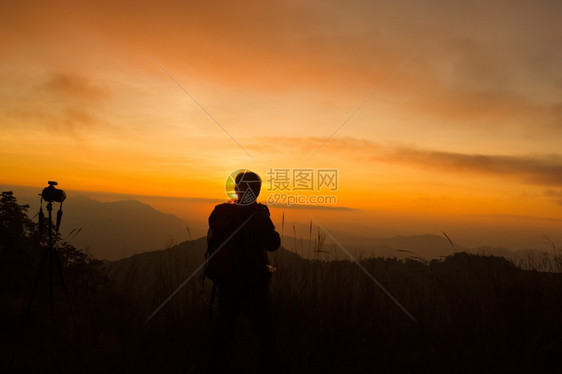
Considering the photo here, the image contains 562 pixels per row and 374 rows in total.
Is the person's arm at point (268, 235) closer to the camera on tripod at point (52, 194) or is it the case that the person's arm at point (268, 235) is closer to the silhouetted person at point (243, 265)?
the silhouetted person at point (243, 265)

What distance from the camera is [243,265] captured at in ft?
12.8

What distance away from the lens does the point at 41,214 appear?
4352mm

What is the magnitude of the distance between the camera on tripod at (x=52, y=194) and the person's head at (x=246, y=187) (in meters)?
2.18

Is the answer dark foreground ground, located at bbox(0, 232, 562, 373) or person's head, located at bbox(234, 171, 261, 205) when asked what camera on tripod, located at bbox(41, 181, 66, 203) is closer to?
dark foreground ground, located at bbox(0, 232, 562, 373)

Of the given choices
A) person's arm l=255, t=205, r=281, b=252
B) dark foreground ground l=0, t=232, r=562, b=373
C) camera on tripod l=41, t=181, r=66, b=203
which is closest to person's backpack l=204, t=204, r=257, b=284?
person's arm l=255, t=205, r=281, b=252

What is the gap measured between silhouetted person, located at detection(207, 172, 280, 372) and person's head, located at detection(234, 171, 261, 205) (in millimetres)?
56

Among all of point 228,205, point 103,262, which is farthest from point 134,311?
point 228,205

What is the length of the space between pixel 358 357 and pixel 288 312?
1.12 meters

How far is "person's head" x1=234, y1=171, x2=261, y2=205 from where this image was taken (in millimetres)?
3938

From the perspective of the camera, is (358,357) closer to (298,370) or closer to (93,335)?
(298,370)

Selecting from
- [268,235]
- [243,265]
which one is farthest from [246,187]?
[243,265]

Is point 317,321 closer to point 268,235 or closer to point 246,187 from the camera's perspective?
point 268,235

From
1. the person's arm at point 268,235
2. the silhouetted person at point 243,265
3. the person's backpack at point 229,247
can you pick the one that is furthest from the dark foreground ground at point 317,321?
the person's arm at point 268,235

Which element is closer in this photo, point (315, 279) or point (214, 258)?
point (214, 258)
